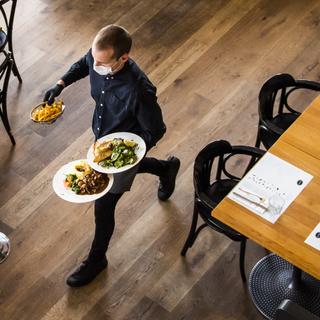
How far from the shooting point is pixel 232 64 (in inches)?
207

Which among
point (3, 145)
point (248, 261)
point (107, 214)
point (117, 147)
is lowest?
point (248, 261)

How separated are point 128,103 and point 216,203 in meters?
0.68

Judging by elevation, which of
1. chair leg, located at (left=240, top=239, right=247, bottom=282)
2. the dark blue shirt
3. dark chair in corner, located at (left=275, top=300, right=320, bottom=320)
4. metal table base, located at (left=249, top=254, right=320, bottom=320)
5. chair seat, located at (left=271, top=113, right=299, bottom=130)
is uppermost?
the dark blue shirt

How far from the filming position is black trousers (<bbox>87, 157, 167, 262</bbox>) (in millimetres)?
3756

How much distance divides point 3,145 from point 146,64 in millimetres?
1209

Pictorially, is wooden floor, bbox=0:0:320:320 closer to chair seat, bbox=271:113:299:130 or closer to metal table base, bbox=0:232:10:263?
metal table base, bbox=0:232:10:263

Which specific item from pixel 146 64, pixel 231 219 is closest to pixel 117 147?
pixel 231 219

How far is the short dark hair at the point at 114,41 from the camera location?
341 centimetres

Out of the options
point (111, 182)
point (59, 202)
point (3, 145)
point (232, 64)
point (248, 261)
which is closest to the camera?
point (111, 182)

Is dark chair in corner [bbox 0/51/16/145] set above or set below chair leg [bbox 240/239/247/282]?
above

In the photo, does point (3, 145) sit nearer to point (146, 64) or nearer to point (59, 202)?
point (59, 202)

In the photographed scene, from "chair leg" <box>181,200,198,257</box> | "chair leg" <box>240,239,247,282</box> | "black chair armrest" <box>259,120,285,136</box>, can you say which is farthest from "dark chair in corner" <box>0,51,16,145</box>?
"chair leg" <box>240,239,247,282</box>

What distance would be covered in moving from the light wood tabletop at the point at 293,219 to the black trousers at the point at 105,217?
2.08 ft

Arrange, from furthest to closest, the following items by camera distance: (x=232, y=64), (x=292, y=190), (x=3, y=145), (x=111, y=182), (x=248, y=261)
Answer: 1. (x=232, y=64)
2. (x=3, y=145)
3. (x=248, y=261)
4. (x=111, y=182)
5. (x=292, y=190)
